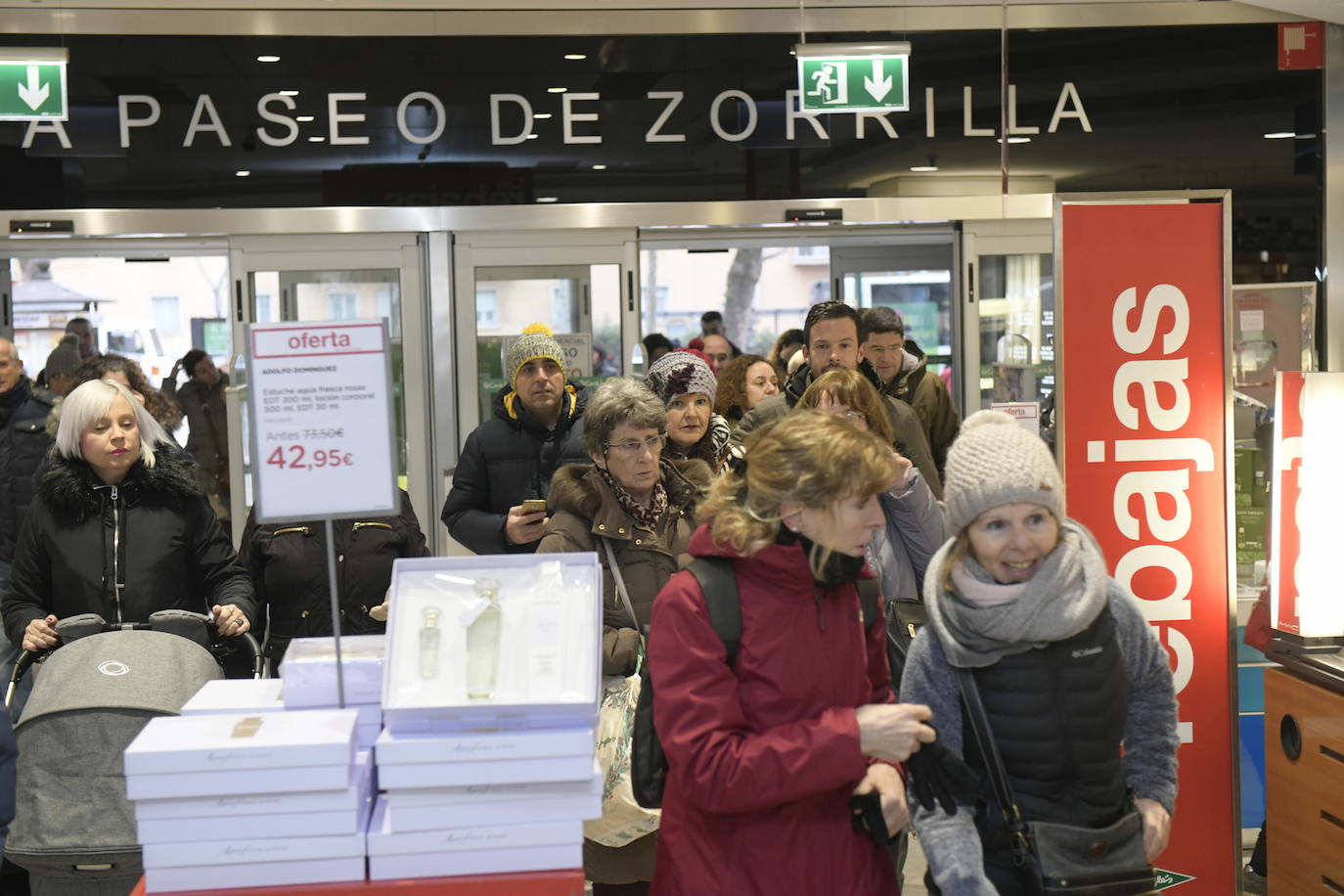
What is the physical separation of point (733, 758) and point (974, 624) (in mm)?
529

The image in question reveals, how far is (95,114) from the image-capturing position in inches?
291

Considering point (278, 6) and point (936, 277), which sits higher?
point (278, 6)

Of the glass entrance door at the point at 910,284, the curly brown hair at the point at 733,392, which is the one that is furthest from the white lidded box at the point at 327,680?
the glass entrance door at the point at 910,284

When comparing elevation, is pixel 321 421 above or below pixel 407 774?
above

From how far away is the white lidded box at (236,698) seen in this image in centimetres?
244

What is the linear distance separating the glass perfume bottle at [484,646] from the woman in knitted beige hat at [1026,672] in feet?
2.49

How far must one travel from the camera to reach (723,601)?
7.41ft

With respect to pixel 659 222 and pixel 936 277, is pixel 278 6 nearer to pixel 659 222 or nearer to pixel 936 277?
pixel 659 222

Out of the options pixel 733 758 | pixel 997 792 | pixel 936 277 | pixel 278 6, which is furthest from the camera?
pixel 936 277

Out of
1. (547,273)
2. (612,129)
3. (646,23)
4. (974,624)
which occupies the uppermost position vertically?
(646,23)

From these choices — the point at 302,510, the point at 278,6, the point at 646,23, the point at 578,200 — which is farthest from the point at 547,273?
the point at 302,510

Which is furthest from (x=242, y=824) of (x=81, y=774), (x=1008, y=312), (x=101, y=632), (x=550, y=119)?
(x=1008, y=312)

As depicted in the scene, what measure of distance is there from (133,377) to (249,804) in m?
5.30

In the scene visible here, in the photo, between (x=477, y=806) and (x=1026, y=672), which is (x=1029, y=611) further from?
(x=477, y=806)
